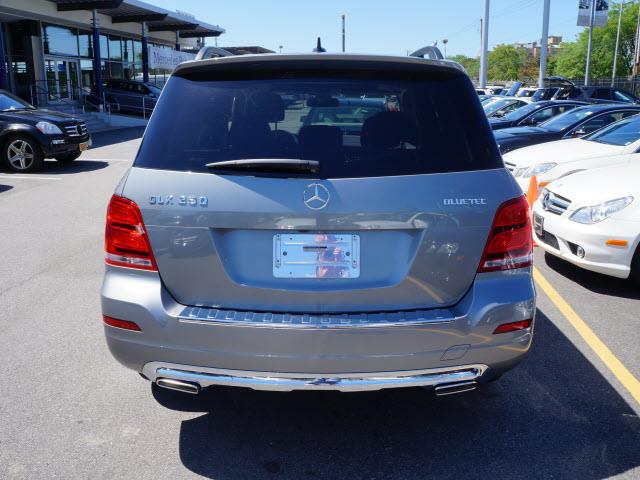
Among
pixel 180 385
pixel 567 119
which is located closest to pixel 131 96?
pixel 567 119

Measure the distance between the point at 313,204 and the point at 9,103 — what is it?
14114 mm

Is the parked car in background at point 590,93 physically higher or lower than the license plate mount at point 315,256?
higher

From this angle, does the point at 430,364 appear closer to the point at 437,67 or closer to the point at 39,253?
the point at 437,67

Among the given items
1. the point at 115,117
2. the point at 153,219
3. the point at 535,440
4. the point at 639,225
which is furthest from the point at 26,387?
the point at 115,117

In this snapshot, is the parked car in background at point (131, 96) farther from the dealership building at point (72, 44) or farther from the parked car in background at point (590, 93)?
the parked car in background at point (590, 93)

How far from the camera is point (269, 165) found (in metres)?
2.73

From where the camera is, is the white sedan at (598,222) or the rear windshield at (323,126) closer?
the rear windshield at (323,126)

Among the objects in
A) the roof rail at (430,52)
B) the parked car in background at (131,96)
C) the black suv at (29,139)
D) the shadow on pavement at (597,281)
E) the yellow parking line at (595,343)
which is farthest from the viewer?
the parked car in background at (131,96)

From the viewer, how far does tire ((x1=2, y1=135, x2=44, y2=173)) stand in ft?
44.5

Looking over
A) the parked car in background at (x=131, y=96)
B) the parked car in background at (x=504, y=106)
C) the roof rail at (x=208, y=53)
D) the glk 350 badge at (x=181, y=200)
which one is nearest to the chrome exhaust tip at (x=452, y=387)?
the glk 350 badge at (x=181, y=200)

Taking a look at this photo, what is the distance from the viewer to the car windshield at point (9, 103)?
14.3 m

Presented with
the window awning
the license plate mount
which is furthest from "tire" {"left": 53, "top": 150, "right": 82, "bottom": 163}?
the window awning

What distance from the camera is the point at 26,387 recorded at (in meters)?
3.77

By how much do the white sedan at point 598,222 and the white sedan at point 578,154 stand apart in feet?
5.38
